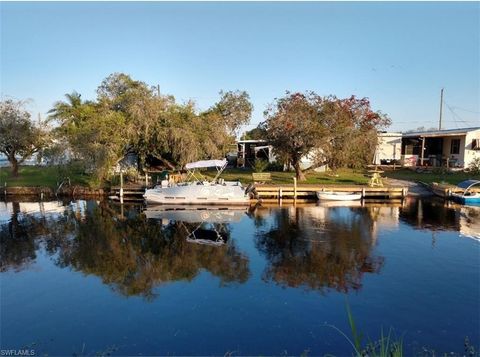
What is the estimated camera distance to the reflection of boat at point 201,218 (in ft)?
65.2

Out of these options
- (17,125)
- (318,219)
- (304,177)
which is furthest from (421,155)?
(17,125)

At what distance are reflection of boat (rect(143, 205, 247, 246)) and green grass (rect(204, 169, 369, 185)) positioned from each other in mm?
8207

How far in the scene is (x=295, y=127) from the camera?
32.0 m

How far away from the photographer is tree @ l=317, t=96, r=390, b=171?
32.2 m

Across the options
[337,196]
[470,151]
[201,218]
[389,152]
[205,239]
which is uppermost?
[470,151]

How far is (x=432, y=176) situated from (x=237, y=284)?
31088 millimetres

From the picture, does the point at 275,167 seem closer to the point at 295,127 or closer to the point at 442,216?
the point at 295,127

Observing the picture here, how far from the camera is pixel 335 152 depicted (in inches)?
1283

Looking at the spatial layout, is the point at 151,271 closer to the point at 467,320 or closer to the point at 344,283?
the point at 344,283

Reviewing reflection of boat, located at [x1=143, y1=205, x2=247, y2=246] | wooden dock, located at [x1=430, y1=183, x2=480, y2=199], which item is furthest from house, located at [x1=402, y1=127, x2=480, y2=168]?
reflection of boat, located at [x1=143, y1=205, x2=247, y2=246]

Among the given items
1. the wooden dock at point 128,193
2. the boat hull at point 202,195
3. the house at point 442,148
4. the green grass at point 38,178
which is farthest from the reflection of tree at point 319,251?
the house at point 442,148

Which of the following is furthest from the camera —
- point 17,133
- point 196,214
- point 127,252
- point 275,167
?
point 275,167

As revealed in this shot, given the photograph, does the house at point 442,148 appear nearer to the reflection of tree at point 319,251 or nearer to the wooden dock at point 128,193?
the reflection of tree at point 319,251

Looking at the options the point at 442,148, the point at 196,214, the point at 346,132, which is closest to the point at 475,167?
the point at 442,148
